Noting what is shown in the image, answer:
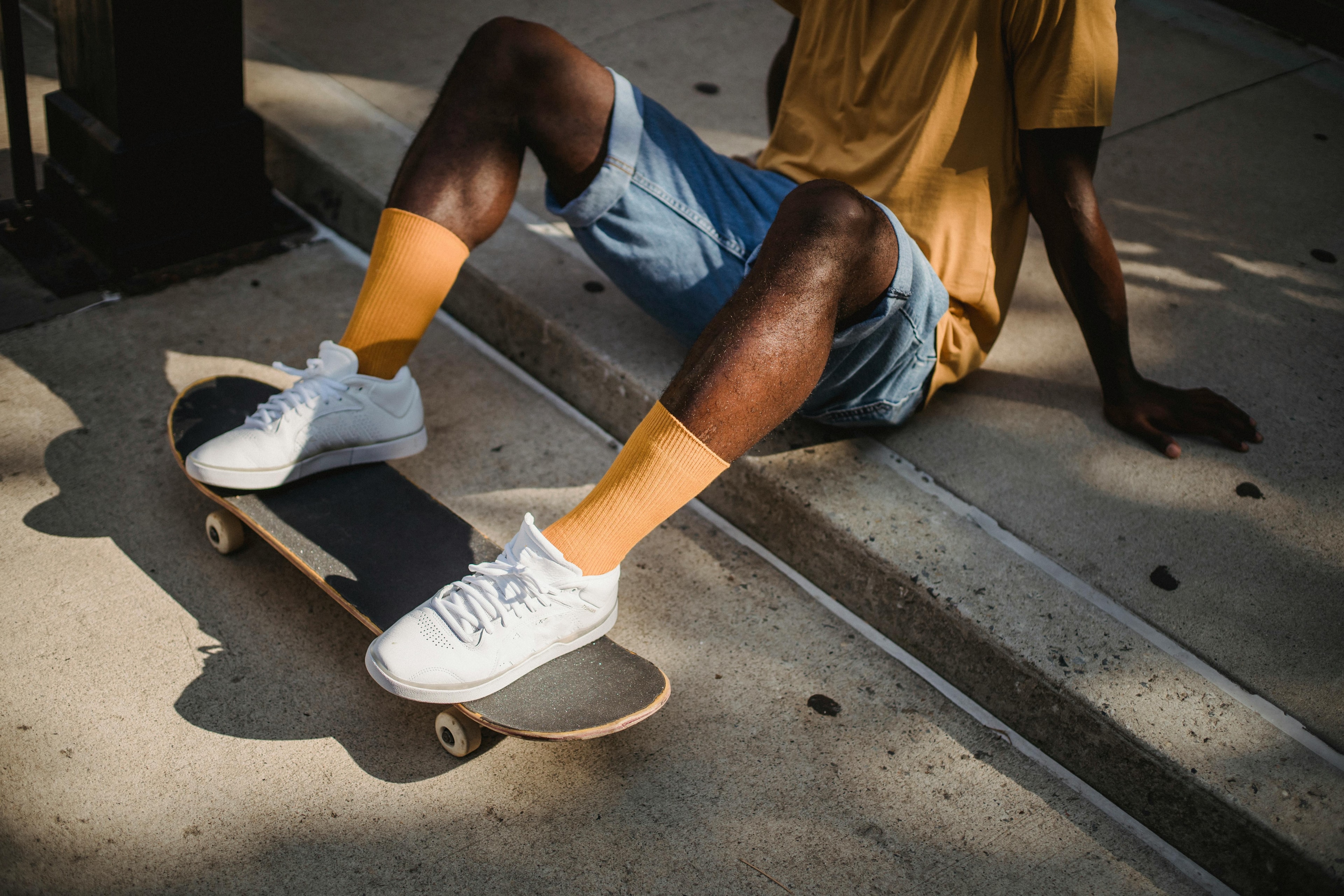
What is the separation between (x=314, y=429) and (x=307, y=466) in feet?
0.24

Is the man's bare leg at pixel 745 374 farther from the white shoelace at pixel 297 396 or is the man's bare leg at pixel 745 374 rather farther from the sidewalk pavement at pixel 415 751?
the white shoelace at pixel 297 396

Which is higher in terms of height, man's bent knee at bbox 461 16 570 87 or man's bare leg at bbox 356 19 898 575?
man's bent knee at bbox 461 16 570 87

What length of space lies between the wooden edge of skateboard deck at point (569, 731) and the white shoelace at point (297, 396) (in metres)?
0.64

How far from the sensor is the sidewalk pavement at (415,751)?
4.60 ft

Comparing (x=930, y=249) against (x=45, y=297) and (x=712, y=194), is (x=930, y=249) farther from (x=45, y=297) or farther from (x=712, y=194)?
(x=45, y=297)

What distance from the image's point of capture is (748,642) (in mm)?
1788

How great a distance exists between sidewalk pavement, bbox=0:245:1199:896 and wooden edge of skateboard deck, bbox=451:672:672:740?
0.41 ft

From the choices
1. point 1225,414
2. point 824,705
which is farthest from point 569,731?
point 1225,414

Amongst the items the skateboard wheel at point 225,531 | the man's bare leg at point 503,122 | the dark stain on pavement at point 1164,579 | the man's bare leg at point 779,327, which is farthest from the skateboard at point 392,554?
the dark stain on pavement at point 1164,579

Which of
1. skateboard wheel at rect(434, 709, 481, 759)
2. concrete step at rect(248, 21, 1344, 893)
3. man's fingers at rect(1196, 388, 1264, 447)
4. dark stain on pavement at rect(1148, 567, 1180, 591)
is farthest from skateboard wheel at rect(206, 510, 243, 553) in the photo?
man's fingers at rect(1196, 388, 1264, 447)

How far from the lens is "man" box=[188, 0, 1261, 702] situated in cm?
158

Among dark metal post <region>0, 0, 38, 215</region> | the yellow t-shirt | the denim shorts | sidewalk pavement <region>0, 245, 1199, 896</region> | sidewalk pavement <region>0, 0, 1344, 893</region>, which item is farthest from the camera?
dark metal post <region>0, 0, 38, 215</region>

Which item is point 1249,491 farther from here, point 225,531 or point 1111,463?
point 225,531

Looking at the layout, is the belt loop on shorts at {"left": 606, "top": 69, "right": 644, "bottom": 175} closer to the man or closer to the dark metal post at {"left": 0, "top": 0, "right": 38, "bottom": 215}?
the man
